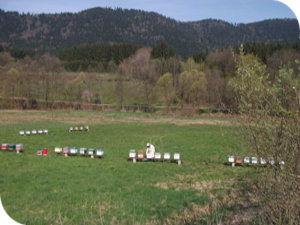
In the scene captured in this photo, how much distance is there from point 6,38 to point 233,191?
220m

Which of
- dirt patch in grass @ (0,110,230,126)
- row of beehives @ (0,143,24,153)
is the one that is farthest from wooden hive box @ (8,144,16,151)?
dirt patch in grass @ (0,110,230,126)

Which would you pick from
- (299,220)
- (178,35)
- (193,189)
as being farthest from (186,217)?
(178,35)

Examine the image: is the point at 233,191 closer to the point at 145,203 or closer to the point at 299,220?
the point at 145,203

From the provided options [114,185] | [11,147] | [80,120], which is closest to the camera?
[114,185]

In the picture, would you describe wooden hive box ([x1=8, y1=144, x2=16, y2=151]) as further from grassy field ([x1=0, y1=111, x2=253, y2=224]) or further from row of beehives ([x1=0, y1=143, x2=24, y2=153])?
grassy field ([x1=0, y1=111, x2=253, y2=224])

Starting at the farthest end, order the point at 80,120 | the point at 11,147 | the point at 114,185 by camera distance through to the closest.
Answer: the point at 80,120 < the point at 11,147 < the point at 114,185

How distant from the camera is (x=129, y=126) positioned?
34.0 m

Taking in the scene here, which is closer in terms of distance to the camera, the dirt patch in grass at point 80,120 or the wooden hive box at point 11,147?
the wooden hive box at point 11,147

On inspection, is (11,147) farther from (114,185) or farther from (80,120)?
(80,120)

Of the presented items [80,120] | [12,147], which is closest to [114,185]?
[12,147]

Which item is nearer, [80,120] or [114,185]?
[114,185]

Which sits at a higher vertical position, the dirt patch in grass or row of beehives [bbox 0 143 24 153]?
row of beehives [bbox 0 143 24 153]

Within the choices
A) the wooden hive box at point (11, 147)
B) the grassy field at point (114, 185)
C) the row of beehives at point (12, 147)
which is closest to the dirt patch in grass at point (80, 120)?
the grassy field at point (114, 185)

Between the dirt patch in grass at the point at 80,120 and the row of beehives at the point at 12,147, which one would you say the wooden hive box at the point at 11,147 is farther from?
the dirt patch in grass at the point at 80,120
